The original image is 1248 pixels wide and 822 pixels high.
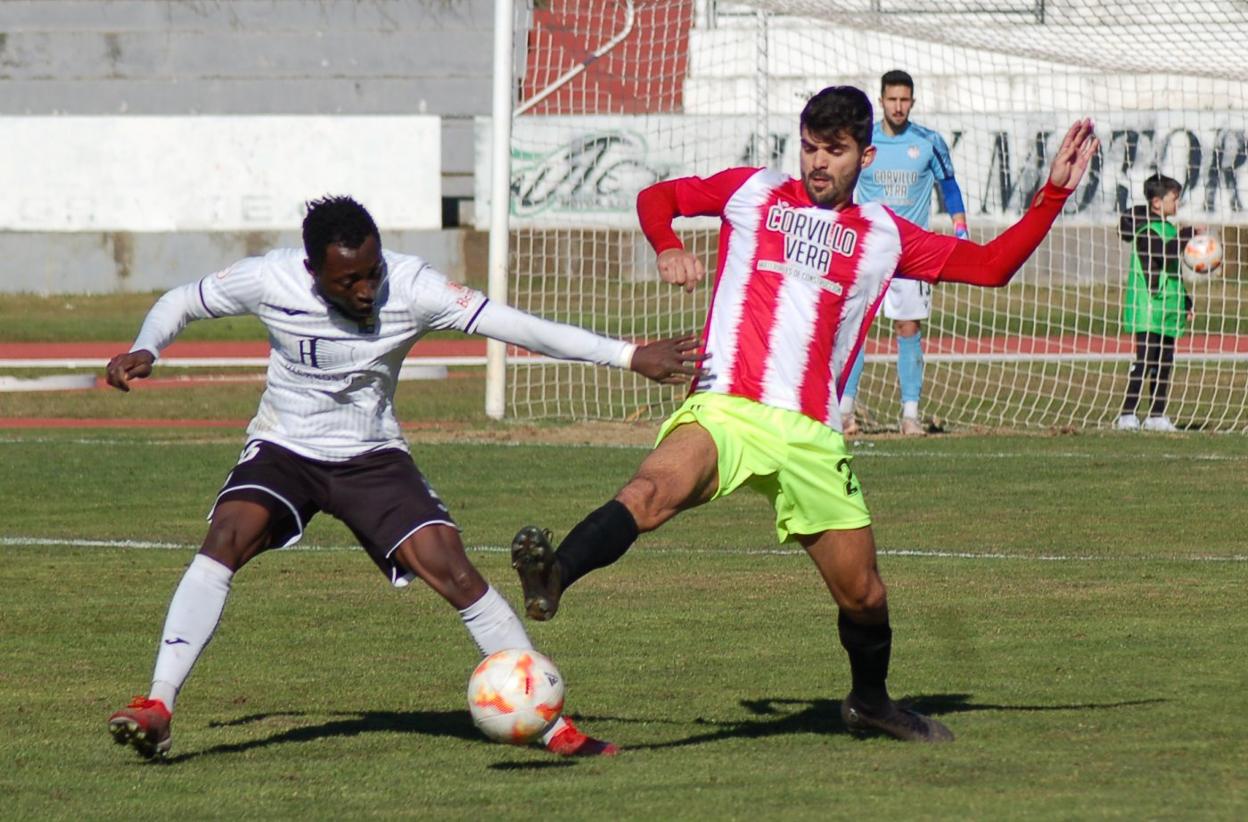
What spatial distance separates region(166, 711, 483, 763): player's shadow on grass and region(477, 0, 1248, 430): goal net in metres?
9.57

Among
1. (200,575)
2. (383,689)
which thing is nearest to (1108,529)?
(383,689)

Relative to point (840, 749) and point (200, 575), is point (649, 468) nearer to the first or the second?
point (840, 749)

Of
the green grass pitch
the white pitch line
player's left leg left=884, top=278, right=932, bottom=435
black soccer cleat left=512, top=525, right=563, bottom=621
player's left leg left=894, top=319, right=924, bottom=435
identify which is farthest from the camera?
player's left leg left=894, top=319, right=924, bottom=435

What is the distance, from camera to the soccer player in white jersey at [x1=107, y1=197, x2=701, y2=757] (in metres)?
5.54

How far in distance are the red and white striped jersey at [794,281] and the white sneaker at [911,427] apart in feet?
28.6

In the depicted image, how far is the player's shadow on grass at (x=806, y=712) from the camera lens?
19.2 ft

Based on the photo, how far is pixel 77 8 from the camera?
32219 millimetres

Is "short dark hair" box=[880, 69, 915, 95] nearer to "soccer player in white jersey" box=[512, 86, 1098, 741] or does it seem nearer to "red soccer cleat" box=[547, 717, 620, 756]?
"soccer player in white jersey" box=[512, 86, 1098, 741]

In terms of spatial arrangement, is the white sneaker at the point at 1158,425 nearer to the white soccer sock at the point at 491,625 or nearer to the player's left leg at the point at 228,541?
the white soccer sock at the point at 491,625

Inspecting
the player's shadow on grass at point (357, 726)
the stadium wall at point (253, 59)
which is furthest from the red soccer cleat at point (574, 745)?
the stadium wall at point (253, 59)

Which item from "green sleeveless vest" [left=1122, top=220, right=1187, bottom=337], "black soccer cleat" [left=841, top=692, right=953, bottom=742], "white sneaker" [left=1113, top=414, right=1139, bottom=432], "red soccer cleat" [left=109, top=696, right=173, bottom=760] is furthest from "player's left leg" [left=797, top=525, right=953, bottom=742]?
"green sleeveless vest" [left=1122, top=220, right=1187, bottom=337]

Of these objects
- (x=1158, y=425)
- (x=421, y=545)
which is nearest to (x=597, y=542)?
(x=421, y=545)

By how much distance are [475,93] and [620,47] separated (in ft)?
33.5

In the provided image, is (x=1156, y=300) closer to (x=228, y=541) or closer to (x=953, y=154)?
(x=953, y=154)
